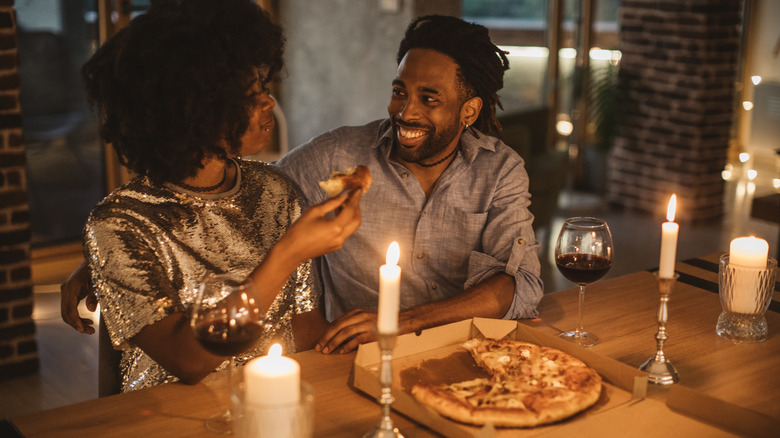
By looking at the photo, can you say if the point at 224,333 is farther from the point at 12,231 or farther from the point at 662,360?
the point at 12,231

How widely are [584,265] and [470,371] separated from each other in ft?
1.23

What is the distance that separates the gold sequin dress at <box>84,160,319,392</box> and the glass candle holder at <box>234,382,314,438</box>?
584 millimetres

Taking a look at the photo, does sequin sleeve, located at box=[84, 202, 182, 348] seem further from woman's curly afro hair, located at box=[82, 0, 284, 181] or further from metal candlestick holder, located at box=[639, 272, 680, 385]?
metal candlestick holder, located at box=[639, 272, 680, 385]

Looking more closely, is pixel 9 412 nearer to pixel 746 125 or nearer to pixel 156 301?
pixel 156 301

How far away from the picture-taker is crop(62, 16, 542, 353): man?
7.06ft

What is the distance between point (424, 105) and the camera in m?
2.15

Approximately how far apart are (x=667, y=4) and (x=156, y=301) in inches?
193

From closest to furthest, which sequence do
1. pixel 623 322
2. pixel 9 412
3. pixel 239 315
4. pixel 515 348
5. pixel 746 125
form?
pixel 239 315, pixel 515 348, pixel 623 322, pixel 9 412, pixel 746 125

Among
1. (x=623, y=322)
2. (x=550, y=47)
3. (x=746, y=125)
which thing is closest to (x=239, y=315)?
(x=623, y=322)

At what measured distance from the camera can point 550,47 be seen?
6535mm

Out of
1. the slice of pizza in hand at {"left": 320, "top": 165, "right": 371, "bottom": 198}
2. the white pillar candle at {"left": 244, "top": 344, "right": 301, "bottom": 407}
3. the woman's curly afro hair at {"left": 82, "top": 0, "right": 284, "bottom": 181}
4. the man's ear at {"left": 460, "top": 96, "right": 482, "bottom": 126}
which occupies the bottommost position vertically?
the white pillar candle at {"left": 244, "top": 344, "right": 301, "bottom": 407}

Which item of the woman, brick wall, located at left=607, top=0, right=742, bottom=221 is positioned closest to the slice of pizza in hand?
the woman

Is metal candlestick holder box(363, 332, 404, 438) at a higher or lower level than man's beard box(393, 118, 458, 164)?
lower

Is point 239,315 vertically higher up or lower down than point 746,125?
higher up
